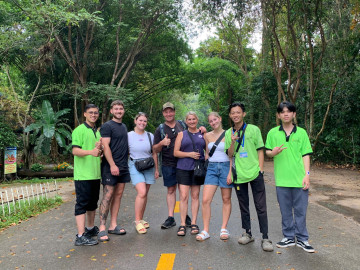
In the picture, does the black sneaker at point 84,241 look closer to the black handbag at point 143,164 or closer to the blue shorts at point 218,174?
the black handbag at point 143,164

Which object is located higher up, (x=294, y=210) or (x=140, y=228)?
(x=294, y=210)

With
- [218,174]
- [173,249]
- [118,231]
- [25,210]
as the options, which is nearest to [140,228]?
[118,231]

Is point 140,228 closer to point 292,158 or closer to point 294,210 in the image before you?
point 294,210

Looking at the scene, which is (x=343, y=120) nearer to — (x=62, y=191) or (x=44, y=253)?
(x=62, y=191)

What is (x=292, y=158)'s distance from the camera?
486 centimetres

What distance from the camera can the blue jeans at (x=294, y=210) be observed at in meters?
4.80

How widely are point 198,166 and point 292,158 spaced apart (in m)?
1.46

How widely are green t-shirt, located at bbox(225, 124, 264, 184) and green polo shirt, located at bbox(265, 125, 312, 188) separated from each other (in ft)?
0.98

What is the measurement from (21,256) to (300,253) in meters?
3.82

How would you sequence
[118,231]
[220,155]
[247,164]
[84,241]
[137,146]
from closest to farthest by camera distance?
[247,164] < [84,241] < [220,155] < [118,231] < [137,146]

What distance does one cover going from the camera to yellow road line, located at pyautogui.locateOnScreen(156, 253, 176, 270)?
4.17 metres

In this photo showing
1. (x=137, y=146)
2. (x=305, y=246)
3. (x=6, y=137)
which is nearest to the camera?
(x=305, y=246)

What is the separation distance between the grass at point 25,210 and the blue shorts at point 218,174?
4107 millimetres

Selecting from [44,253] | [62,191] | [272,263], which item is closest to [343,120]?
[62,191]
